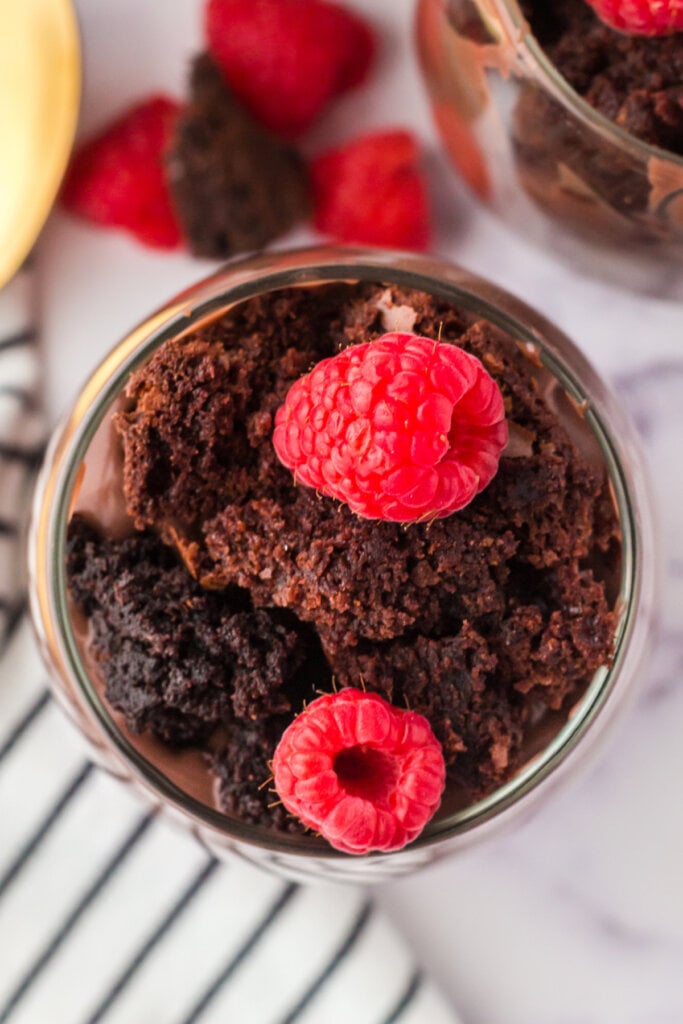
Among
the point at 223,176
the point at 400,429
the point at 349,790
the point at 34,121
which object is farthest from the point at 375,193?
the point at 349,790

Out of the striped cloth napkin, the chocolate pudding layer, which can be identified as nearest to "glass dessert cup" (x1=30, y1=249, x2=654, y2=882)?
the chocolate pudding layer

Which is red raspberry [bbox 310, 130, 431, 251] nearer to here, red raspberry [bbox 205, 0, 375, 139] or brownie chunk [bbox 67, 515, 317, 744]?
red raspberry [bbox 205, 0, 375, 139]

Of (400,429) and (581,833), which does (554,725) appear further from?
(581,833)

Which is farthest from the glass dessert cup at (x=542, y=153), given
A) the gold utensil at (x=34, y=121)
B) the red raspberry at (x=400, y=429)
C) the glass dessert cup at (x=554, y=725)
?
the gold utensil at (x=34, y=121)

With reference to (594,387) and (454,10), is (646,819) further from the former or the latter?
(454,10)

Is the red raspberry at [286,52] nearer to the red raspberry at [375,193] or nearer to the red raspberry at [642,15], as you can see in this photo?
the red raspberry at [375,193]

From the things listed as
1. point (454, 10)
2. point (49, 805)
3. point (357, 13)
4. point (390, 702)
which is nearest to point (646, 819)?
point (390, 702)
